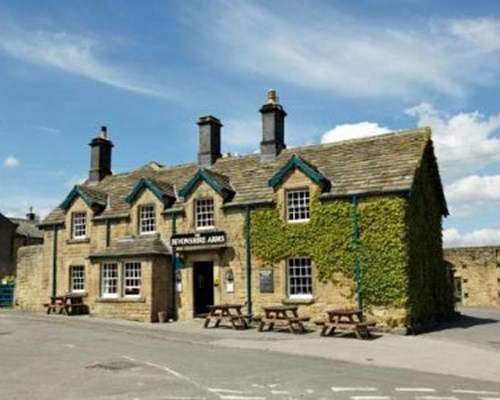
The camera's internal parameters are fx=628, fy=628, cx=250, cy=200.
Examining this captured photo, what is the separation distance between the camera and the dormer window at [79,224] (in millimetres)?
31266

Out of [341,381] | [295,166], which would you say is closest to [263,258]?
[295,166]

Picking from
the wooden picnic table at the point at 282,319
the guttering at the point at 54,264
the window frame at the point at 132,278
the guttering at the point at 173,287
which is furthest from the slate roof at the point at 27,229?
the wooden picnic table at the point at 282,319

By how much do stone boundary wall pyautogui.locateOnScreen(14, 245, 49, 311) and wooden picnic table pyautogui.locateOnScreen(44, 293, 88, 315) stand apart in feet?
5.80

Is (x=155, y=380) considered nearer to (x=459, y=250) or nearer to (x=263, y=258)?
(x=263, y=258)

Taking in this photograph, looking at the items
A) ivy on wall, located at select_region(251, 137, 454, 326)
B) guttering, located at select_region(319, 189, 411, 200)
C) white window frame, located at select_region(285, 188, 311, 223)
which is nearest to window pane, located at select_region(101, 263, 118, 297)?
ivy on wall, located at select_region(251, 137, 454, 326)

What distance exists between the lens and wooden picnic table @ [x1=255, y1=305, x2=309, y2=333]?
72.6ft

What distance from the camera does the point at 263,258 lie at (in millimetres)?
25297

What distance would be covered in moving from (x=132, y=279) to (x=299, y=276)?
7773 millimetres

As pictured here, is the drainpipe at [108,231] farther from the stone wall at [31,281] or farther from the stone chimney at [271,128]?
the stone chimney at [271,128]

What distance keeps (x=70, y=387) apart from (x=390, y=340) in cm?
1168

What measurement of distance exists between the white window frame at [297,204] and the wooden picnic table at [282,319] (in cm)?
369

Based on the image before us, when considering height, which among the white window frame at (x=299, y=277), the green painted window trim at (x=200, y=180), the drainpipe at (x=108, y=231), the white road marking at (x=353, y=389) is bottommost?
the white road marking at (x=353, y=389)

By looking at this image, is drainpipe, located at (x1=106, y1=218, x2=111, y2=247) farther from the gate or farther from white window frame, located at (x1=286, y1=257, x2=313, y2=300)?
the gate

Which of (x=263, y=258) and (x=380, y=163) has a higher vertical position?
(x=380, y=163)
